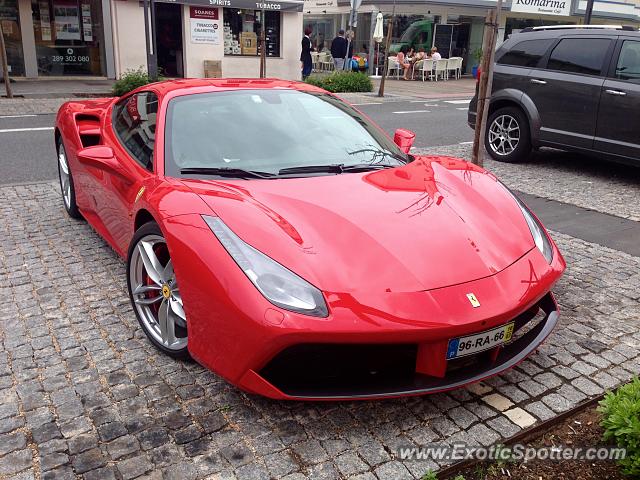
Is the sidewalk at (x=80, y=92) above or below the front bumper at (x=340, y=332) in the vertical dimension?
below

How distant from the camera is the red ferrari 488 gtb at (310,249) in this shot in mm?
2330

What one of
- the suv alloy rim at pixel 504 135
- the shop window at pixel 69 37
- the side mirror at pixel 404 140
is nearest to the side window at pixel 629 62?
the suv alloy rim at pixel 504 135

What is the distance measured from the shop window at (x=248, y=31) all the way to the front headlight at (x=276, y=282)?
764 inches

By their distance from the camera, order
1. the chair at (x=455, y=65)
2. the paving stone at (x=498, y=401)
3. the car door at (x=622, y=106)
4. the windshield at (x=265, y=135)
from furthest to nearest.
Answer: the chair at (x=455, y=65), the car door at (x=622, y=106), the windshield at (x=265, y=135), the paving stone at (x=498, y=401)

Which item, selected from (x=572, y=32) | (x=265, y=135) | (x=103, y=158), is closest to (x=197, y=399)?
(x=265, y=135)

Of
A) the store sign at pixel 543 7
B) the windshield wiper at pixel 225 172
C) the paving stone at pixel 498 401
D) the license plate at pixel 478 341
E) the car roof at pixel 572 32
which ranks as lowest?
the paving stone at pixel 498 401

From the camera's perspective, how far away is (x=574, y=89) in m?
7.31

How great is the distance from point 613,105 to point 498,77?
5.63 feet

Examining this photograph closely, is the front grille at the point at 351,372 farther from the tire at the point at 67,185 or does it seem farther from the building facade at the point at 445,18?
the building facade at the point at 445,18

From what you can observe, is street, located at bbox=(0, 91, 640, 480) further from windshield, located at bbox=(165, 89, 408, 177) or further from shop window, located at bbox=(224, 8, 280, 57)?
shop window, located at bbox=(224, 8, 280, 57)

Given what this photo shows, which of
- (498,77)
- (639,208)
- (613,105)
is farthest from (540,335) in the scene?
(498,77)

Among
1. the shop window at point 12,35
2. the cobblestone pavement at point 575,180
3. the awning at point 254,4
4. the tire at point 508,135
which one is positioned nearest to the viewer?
the cobblestone pavement at point 575,180

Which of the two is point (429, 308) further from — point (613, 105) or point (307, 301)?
point (613, 105)

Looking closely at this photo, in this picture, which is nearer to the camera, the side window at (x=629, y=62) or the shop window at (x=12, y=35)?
the side window at (x=629, y=62)
